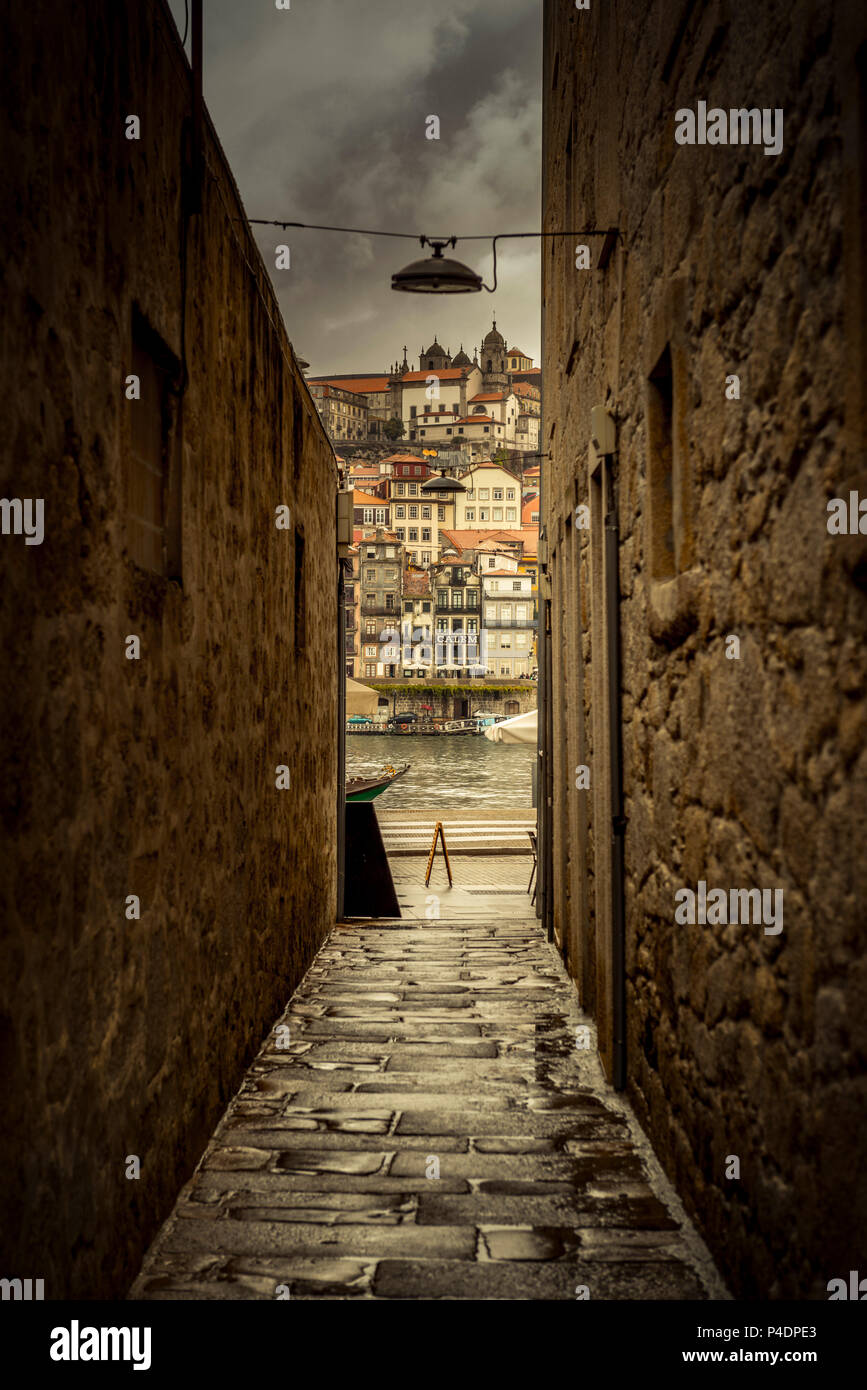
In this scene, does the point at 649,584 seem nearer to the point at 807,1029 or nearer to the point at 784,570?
the point at 784,570

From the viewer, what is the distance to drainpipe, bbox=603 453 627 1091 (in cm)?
450

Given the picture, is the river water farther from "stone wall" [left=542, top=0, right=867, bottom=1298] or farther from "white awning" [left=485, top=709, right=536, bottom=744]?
"stone wall" [left=542, top=0, right=867, bottom=1298]

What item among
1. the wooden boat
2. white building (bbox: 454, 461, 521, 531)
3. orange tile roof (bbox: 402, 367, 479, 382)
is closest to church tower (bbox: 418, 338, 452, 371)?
orange tile roof (bbox: 402, 367, 479, 382)

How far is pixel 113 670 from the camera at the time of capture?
283 centimetres

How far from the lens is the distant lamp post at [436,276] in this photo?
7002 millimetres

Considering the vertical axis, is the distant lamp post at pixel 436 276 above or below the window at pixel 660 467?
above

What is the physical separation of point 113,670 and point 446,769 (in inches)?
2087

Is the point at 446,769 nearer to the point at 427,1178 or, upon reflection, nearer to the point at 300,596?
the point at 300,596

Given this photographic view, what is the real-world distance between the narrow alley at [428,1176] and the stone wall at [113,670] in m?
0.21

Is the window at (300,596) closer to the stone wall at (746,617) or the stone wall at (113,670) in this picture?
the stone wall at (113,670)

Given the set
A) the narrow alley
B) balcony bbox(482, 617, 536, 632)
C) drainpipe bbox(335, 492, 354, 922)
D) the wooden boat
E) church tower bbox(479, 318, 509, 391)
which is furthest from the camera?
church tower bbox(479, 318, 509, 391)

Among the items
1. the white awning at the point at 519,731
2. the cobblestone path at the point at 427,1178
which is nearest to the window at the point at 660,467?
the cobblestone path at the point at 427,1178

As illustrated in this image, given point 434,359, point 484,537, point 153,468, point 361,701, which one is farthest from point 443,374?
point 153,468
